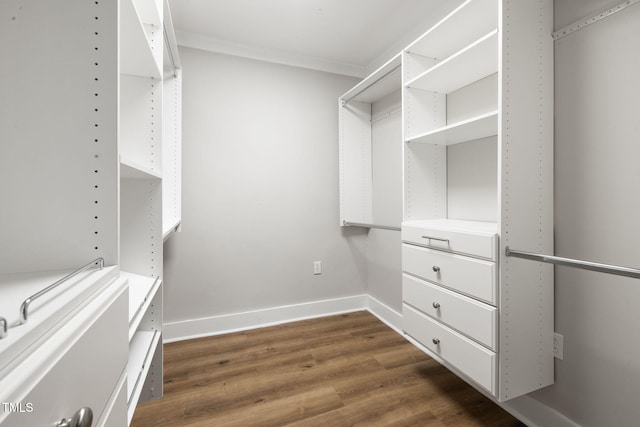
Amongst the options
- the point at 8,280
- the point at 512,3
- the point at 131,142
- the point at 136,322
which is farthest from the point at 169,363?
the point at 512,3

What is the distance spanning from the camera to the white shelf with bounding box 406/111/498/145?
1281 millimetres

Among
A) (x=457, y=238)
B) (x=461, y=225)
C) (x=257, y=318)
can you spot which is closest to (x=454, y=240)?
(x=457, y=238)

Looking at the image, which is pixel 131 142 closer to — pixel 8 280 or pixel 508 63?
pixel 8 280

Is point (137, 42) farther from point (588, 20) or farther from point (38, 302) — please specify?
point (588, 20)

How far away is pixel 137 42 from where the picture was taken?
3.26ft

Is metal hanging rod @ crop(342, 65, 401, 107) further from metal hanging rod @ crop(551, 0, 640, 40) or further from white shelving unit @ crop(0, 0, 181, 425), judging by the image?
white shelving unit @ crop(0, 0, 181, 425)

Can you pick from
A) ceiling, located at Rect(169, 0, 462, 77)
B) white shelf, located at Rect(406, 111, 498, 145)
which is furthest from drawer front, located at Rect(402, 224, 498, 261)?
ceiling, located at Rect(169, 0, 462, 77)

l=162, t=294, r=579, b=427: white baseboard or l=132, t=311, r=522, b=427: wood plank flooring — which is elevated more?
l=162, t=294, r=579, b=427: white baseboard

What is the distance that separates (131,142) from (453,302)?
1.64m

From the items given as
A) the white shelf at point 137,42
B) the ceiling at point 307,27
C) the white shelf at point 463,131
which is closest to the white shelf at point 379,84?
the ceiling at point 307,27

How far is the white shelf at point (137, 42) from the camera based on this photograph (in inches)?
33.8

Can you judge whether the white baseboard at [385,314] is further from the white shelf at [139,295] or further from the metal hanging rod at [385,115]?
the white shelf at [139,295]

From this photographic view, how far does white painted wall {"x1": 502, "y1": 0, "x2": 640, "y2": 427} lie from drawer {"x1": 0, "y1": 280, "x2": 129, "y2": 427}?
167cm

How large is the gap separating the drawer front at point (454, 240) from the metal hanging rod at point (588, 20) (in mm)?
952
